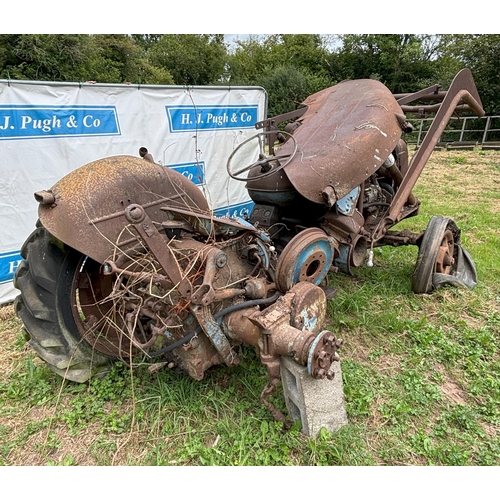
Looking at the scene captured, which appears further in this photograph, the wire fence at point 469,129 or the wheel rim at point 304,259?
the wire fence at point 469,129

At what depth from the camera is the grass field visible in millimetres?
1877

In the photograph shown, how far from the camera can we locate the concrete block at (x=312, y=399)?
6.10ft

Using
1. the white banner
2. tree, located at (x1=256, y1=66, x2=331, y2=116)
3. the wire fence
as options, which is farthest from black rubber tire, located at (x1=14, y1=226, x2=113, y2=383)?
tree, located at (x1=256, y1=66, x2=331, y2=116)

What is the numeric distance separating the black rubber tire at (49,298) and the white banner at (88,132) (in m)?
1.57

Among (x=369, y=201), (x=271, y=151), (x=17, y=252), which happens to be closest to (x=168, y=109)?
(x=271, y=151)

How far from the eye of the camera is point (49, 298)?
2002 millimetres

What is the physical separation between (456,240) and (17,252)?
4285 millimetres

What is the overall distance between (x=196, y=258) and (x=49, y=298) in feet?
2.79

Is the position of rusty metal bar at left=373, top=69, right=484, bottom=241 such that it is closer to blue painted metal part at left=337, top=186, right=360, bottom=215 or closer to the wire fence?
blue painted metal part at left=337, top=186, right=360, bottom=215

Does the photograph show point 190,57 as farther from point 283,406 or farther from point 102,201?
point 283,406

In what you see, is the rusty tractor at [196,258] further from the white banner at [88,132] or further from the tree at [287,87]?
the tree at [287,87]

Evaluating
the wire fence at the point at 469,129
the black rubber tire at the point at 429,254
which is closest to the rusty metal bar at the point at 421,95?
the black rubber tire at the point at 429,254

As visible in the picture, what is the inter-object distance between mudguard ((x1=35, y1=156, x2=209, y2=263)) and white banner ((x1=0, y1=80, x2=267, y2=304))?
4.18 ft

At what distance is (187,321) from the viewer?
6.44ft
